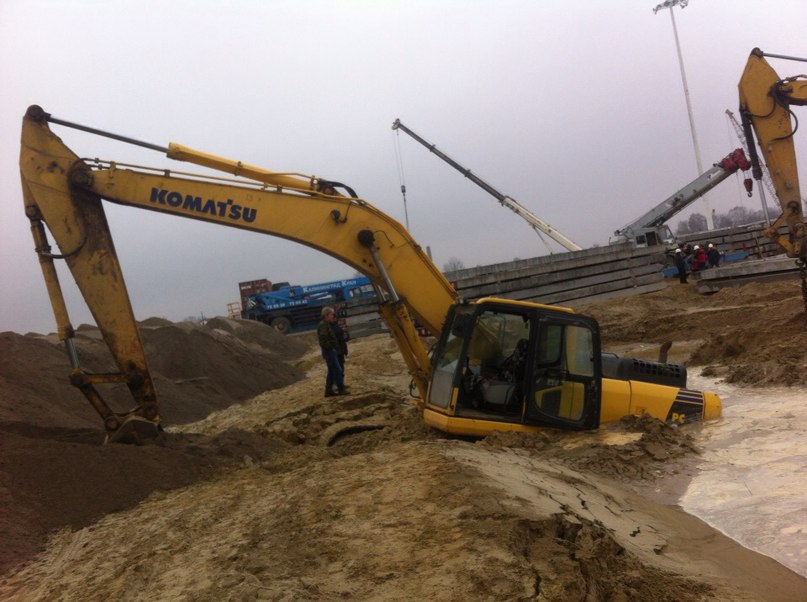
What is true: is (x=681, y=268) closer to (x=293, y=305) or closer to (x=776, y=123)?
(x=776, y=123)

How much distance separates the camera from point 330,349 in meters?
11.8

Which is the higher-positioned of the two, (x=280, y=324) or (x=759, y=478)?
(x=280, y=324)

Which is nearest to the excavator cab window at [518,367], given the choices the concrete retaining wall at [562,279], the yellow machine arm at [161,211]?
the yellow machine arm at [161,211]

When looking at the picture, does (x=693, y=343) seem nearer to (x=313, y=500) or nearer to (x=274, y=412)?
(x=274, y=412)

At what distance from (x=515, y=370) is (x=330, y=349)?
17.7ft

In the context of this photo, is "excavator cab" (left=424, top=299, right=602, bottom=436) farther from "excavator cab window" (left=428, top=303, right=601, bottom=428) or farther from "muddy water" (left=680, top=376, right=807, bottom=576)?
"muddy water" (left=680, top=376, right=807, bottom=576)

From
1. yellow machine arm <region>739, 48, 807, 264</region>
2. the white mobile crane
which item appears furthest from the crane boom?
yellow machine arm <region>739, 48, 807, 264</region>

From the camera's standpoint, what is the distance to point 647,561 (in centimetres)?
383

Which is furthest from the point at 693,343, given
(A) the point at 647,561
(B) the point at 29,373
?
(B) the point at 29,373

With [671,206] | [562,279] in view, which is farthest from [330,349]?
[671,206]

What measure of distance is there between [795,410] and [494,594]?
20.0 ft

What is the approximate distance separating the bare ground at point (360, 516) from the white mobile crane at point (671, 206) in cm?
1954

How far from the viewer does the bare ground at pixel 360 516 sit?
344 centimetres

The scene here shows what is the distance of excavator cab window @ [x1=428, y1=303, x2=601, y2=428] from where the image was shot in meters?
6.85
